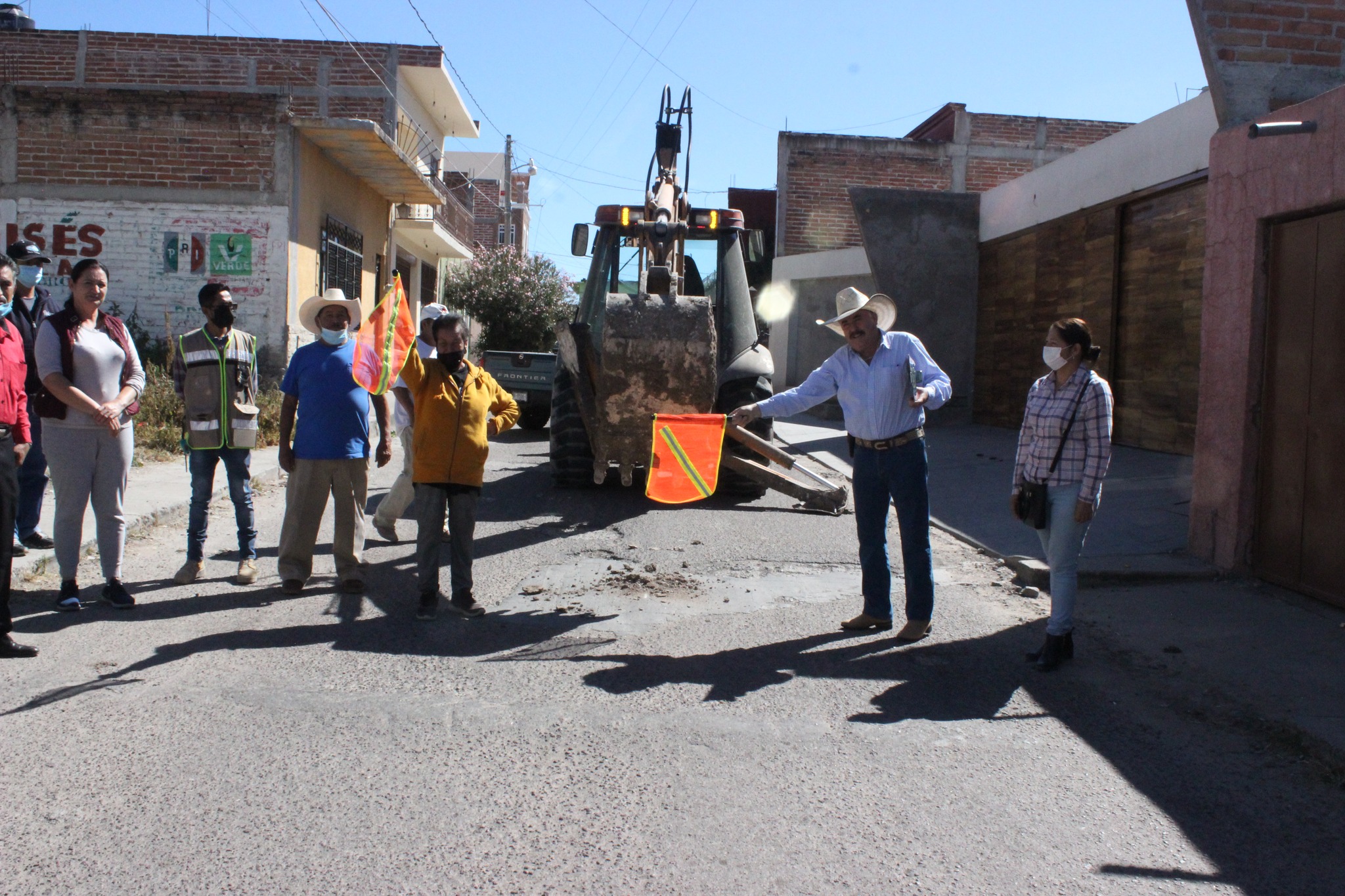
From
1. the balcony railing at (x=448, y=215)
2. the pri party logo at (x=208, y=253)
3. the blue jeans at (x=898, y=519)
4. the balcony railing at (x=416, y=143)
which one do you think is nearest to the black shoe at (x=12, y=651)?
the blue jeans at (x=898, y=519)

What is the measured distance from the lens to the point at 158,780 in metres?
3.57

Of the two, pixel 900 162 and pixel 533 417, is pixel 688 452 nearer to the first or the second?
pixel 533 417

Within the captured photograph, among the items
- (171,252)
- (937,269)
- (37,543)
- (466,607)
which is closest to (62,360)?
(37,543)

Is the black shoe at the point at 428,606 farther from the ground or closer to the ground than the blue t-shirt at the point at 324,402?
closer to the ground

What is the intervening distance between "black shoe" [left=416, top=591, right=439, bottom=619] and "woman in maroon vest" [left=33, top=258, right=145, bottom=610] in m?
1.58

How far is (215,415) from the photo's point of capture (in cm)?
626

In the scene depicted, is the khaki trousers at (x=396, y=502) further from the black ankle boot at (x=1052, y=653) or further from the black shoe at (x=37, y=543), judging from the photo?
the black ankle boot at (x=1052, y=653)

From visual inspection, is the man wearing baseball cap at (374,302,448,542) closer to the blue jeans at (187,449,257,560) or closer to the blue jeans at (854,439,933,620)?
the blue jeans at (187,449,257,560)

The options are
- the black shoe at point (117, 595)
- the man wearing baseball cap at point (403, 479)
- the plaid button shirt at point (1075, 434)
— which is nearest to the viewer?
the plaid button shirt at point (1075, 434)

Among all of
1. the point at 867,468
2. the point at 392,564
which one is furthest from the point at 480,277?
the point at 867,468

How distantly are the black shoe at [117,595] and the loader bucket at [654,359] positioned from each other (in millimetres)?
3669

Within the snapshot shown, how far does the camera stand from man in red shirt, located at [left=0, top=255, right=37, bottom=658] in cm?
489

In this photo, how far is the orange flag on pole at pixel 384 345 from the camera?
604 cm

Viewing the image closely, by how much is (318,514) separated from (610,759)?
125 inches
